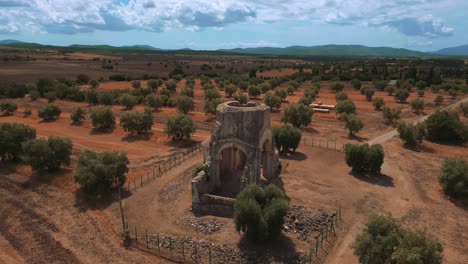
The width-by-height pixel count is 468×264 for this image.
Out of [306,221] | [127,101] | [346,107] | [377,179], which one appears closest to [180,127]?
[377,179]

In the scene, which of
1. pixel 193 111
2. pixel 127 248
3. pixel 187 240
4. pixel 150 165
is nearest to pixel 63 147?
pixel 150 165

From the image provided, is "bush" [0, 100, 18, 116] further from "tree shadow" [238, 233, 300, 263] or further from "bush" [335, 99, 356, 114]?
"tree shadow" [238, 233, 300, 263]

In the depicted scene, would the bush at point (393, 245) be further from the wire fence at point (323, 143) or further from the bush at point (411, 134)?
the bush at point (411, 134)

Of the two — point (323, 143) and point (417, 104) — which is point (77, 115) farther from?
point (417, 104)

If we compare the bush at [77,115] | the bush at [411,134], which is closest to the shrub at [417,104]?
the bush at [411,134]

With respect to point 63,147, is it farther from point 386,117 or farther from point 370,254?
point 386,117

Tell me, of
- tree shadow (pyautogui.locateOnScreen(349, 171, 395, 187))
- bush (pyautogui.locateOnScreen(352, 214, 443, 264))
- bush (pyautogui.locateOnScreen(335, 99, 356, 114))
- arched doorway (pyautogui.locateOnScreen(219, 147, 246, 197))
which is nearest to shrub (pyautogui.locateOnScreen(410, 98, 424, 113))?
bush (pyautogui.locateOnScreen(335, 99, 356, 114))
